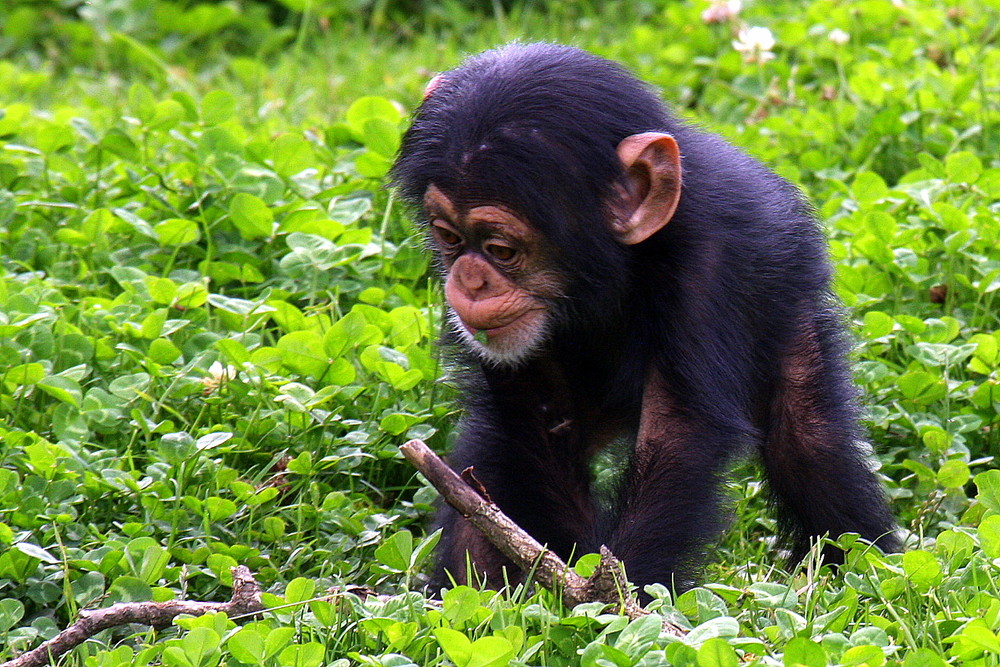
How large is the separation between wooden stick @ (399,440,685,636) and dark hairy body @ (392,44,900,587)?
0.78 ft

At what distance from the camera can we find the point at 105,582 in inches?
141

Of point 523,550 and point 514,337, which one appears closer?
point 523,550

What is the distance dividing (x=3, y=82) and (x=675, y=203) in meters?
5.41

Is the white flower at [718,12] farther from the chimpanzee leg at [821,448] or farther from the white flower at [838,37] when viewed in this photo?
the chimpanzee leg at [821,448]

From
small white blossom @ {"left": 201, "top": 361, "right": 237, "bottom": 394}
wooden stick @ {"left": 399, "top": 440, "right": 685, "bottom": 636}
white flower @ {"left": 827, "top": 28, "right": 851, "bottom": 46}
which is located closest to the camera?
wooden stick @ {"left": 399, "top": 440, "right": 685, "bottom": 636}

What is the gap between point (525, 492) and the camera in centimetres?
390

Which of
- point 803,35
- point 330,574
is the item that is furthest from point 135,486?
point 803,35

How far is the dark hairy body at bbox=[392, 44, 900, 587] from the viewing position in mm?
3559

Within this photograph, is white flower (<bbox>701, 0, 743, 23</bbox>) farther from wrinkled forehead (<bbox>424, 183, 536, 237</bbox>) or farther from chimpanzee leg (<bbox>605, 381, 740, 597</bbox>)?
chimpanzee leg (<bbox>605, 381, 740, 597</bbox>)

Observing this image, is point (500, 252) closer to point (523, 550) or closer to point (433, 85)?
point (433, 85)

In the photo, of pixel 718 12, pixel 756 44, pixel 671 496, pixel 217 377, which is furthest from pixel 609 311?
pixel 718 12

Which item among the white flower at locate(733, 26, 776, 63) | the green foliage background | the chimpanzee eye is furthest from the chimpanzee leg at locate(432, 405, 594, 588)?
the white flower at locate(733, 26, 776, 63)

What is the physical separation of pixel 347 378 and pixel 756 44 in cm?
292

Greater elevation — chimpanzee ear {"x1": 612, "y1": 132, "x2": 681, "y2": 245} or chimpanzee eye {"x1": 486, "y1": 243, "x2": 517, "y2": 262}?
chimpanzee ear {"x1": 612, "y1": 132, "x2": 681, "y2": 245}
